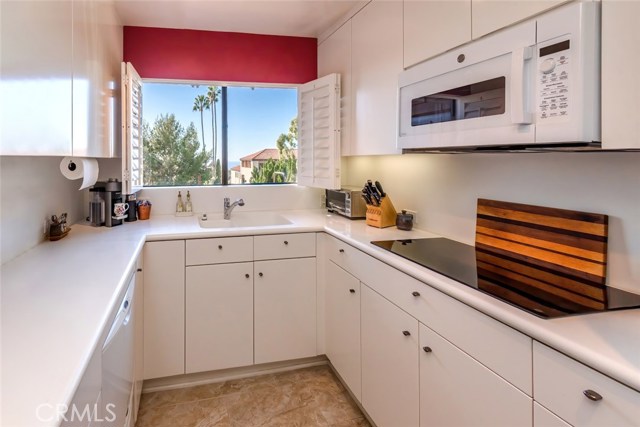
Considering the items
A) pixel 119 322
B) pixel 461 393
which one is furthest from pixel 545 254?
pixel 119 322

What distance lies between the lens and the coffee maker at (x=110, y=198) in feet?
8.52

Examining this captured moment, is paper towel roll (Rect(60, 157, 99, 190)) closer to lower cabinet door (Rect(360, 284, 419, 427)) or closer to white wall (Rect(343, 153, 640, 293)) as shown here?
lower cabinet door (Rect(360, 284, 419, 427))

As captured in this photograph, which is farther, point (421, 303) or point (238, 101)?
point (238, 101)

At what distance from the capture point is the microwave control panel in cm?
117

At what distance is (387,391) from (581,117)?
1.34 meters

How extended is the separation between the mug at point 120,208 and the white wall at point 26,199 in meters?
0.28

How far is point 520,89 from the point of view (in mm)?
1279

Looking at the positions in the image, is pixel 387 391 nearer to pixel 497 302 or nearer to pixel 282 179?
pixel 497 302

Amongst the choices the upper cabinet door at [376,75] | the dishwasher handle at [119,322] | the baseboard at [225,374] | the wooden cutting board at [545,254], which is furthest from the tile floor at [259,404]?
the upper cabinet door at [376,75]

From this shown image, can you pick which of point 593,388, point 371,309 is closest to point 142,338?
point 371,309

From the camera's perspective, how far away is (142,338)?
2.34m

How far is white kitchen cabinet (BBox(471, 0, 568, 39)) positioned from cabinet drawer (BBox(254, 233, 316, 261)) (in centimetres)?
153

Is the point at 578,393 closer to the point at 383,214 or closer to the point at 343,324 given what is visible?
the point at 343,324

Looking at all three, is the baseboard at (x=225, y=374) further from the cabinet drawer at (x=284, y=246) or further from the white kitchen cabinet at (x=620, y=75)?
the white kitchen cabinet at (x=620, y=75)
